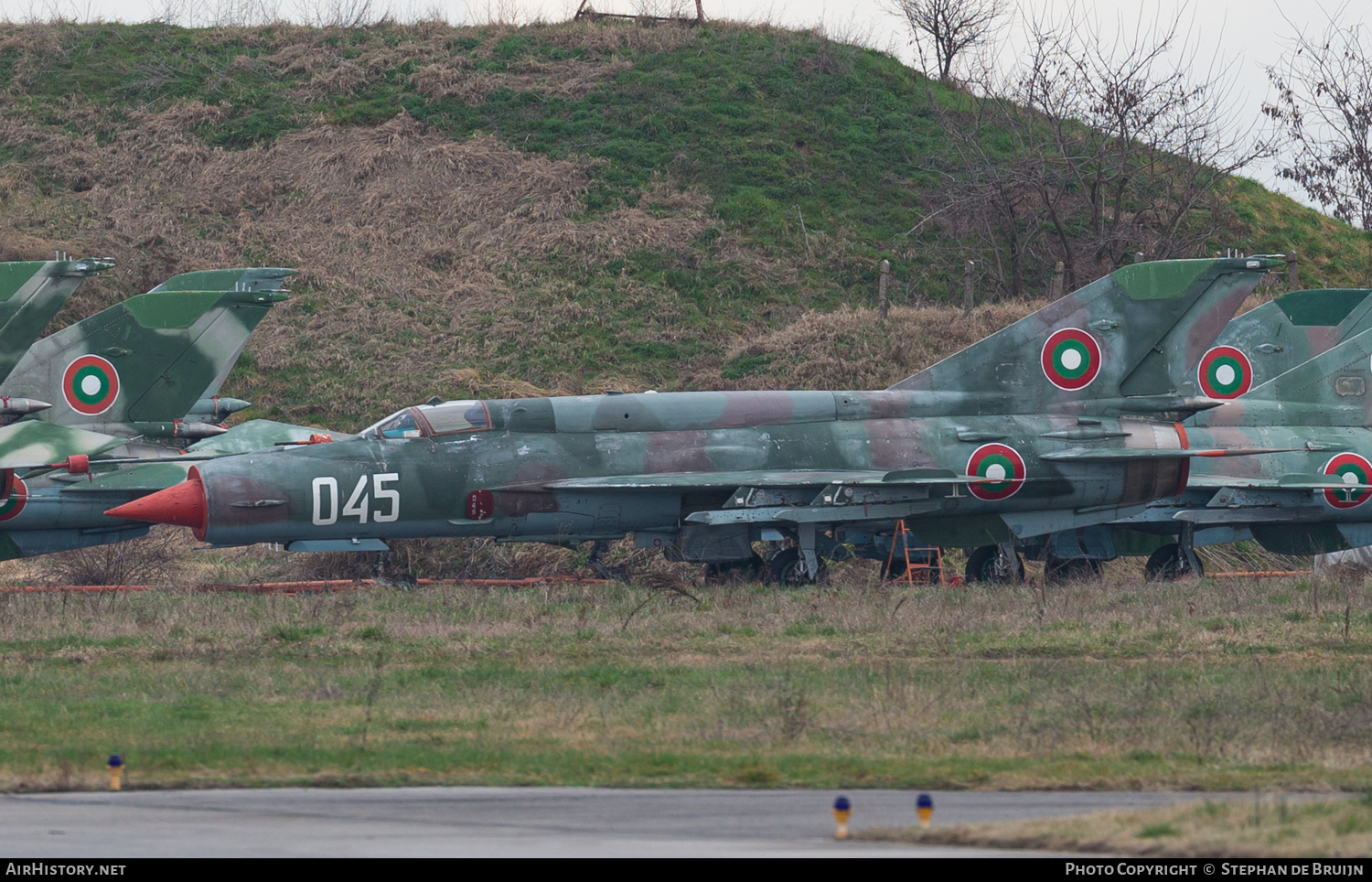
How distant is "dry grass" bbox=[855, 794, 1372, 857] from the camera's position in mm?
7473

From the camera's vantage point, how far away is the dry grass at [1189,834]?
7473mm

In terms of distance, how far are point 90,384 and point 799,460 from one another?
35.2 feet

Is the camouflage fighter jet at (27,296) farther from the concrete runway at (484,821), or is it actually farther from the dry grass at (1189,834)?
the dry grass at (1189,834)

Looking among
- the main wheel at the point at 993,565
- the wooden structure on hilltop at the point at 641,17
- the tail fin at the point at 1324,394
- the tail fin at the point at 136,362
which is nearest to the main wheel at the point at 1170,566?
the main wheel at the point at 993,565

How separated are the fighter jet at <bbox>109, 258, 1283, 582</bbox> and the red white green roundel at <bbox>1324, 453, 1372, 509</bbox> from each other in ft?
4.60

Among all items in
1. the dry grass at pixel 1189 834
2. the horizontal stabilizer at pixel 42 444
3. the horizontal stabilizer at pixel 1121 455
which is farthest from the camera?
the horizontal stabilizer at pixel 1121 455

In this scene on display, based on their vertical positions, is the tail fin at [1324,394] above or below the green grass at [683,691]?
above

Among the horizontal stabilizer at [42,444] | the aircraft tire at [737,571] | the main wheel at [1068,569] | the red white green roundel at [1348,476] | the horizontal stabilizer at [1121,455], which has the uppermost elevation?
the horizontal stabilizer at [42,444]

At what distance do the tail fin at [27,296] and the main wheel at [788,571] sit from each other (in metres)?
10.7

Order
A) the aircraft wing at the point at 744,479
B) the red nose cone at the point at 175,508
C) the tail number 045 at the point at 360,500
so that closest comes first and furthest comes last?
the red nose cone at the point at 175,508
the tail number 045 at the point at 360,500
the aircraft wing at the point at 744,479

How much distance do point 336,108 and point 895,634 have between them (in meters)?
36.1

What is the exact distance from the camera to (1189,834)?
25.6 feet

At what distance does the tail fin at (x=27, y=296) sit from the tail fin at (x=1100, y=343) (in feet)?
41.2

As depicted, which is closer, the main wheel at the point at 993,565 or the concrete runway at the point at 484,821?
the concrete runway at the point at 484,821
